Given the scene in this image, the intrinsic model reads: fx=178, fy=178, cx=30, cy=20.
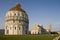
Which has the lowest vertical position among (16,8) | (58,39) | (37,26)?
(58,39)

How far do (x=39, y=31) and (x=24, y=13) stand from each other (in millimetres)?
14803

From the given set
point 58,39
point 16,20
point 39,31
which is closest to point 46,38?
point 58,39

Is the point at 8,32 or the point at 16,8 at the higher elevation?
the point at 16,8

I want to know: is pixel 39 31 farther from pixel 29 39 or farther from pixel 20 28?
pixel 29 39

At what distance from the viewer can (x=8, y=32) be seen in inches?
2456

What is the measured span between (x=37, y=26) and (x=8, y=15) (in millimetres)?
16663

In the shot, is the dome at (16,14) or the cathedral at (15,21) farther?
the dome at (16,14)

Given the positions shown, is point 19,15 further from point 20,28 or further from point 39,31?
point 39,31

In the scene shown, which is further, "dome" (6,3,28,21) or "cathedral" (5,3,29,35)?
"dome" (6,3,28,21)

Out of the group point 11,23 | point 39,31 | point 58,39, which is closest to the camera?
point 58,39

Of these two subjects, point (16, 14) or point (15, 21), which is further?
point (16, 14)

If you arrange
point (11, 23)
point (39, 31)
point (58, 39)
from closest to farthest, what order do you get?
point (58, 39)
point (11, 23)
point (39, 31)

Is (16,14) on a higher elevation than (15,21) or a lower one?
higher

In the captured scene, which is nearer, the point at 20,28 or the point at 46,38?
the point at 46,38
